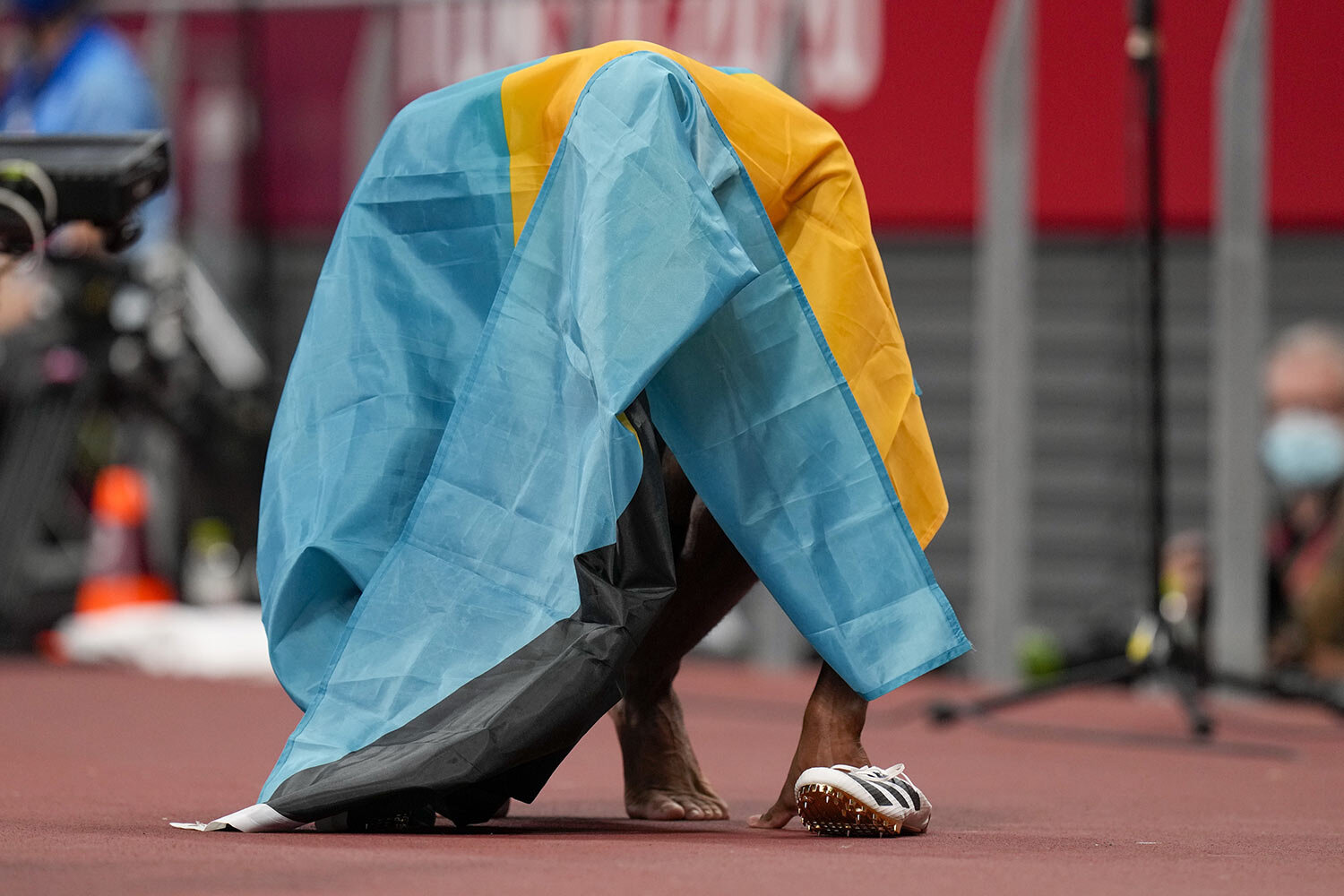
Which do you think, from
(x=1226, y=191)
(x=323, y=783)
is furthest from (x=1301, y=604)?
(x=323, y=783)

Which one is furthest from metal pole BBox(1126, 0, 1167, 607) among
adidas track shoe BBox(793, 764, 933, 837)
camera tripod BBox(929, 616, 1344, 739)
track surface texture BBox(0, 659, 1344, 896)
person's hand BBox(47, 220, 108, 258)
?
person's hand BBox(47, 220, 108, 258)

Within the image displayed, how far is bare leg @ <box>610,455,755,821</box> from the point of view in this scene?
2.56 meters

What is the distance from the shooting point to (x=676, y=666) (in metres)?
2.62

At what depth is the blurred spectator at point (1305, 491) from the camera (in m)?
5.60

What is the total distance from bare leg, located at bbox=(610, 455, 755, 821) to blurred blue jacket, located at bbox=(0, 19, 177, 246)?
414cm

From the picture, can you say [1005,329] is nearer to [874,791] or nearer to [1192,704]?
[1192,704]

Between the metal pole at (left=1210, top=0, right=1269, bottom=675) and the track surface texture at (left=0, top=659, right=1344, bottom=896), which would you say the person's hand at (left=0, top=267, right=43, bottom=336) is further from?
the metal pole at (left=1210, top=0, right=1269, bottom=675)

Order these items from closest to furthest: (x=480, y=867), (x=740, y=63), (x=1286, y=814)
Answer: (x=480, y=867) → (x=1286, y=814) → (x=740, y=63)

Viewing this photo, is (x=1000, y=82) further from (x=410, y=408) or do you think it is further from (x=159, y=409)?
(x=410, y=408)

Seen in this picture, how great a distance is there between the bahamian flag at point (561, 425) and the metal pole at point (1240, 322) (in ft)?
12.2

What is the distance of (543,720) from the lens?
2150 mm

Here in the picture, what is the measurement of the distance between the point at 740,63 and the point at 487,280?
458 cm

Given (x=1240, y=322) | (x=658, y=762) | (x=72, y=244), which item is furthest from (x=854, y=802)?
(x=72, y=244)

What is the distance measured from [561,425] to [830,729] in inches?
20.0
